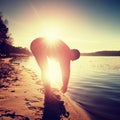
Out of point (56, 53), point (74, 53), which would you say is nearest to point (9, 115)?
point (56, 53)

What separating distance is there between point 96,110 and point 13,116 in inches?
138

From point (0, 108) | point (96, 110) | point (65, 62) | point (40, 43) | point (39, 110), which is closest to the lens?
point (0, 108)

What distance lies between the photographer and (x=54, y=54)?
5.60 m

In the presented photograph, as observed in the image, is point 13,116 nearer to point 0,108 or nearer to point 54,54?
point 0,108

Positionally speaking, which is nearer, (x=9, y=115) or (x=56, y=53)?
(x=9, y=115)

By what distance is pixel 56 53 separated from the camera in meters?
5.52

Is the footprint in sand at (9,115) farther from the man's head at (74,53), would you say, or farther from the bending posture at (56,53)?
the man's head at (74,53)

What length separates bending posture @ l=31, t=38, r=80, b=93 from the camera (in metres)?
5.47

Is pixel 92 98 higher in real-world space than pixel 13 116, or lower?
lower

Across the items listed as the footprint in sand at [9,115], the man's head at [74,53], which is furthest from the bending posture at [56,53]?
the footprint in sand at [9,115]

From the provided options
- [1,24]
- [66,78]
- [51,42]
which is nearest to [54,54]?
[51,42]

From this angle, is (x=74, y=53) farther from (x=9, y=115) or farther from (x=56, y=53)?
(x=9, y=115)

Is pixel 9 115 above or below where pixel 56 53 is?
below

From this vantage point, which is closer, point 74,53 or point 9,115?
point 9,115
